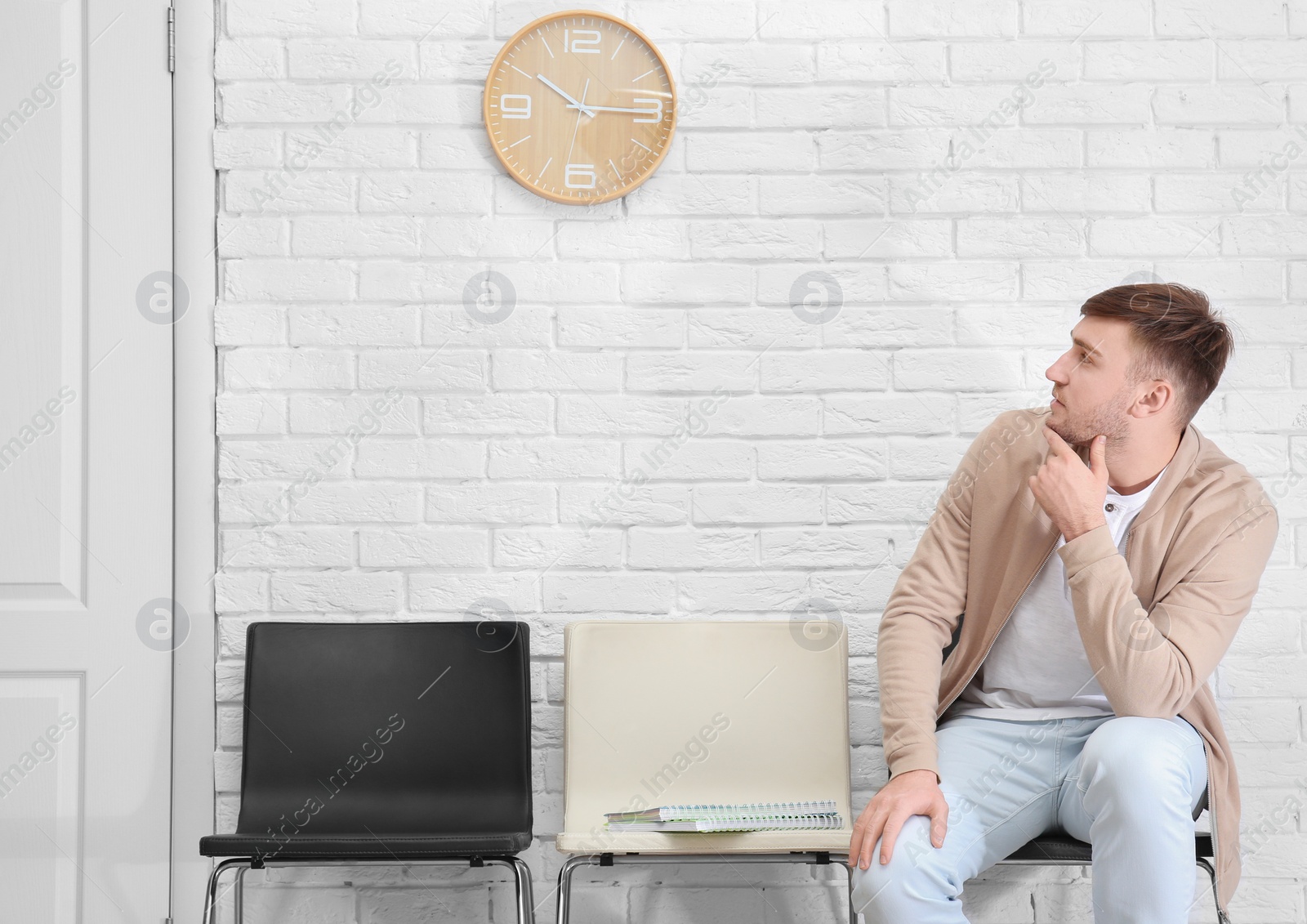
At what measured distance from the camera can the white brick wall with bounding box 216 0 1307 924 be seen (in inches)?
73.7

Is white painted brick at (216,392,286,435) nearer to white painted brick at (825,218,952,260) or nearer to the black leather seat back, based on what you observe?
the black leather seat back

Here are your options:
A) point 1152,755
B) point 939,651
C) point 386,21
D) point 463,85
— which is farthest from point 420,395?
point 1152,755

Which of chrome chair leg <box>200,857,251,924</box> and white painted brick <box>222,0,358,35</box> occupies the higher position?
white painted brick <box>222,0,358,35</box>

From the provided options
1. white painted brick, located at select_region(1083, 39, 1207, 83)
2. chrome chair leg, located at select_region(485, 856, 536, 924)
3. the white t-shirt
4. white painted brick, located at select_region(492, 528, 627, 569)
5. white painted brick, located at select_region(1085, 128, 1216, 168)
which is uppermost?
white painted brick, located at select_region(1083, 39, 1207, 83)

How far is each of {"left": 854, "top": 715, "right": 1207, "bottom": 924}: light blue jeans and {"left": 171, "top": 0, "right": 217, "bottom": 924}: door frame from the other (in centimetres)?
127

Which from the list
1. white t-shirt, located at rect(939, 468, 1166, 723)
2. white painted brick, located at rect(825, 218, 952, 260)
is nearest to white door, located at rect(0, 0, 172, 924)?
white painted brick, located at rect(825, 218, 952, 260)

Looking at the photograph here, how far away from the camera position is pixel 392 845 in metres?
1.41

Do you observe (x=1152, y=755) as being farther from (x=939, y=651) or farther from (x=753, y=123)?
(x=753, y=123)

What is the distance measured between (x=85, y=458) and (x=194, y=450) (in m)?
0.21

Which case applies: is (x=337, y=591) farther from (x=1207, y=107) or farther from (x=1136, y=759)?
(x=1207, y=107)

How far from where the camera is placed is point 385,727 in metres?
1.75

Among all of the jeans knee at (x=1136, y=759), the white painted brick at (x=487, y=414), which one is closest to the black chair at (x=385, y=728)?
the white painted brick at (x=487, y=414)

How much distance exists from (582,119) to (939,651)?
3.82 ft

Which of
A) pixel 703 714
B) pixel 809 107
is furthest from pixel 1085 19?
pixel 703 714
